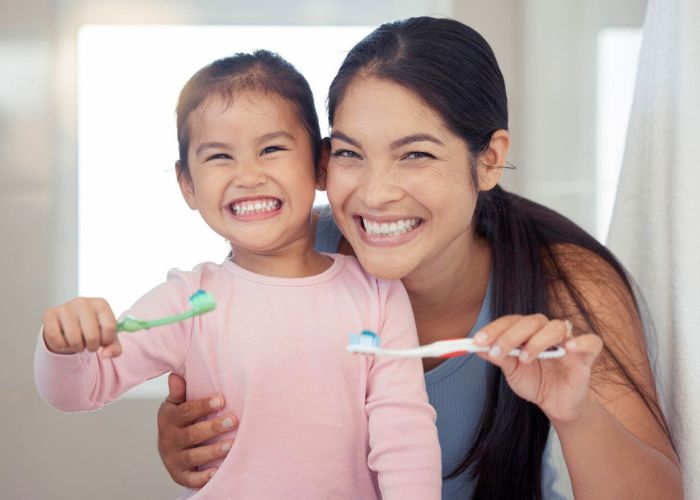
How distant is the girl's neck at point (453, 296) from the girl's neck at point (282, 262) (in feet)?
0.74

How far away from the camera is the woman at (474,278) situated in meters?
1.05

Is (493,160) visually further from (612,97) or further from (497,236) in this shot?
(612,97)

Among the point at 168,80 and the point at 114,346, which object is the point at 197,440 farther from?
the point at 168,80

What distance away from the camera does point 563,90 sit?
207cm

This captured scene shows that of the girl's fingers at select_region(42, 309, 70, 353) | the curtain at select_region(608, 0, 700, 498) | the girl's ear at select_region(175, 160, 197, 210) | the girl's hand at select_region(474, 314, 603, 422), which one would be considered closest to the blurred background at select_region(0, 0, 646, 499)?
the curtain at select_region(608, 0, 700, 498)

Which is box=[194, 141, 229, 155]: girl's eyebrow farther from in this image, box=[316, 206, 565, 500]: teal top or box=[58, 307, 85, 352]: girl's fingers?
box=[316, 206, 565, 500]: teal top

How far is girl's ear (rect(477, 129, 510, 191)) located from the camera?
1175mm

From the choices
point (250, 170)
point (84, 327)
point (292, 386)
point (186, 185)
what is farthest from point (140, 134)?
point (84, 327)

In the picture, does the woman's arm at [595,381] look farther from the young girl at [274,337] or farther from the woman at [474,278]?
the young girl at [274,337]

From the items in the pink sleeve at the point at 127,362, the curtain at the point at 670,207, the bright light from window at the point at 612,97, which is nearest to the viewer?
the pink sleeve at the point at 127,362

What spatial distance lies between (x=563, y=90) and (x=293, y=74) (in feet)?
3.71

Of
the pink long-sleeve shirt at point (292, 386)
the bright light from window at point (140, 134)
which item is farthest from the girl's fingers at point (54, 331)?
the bright light from window at point (140, 134)

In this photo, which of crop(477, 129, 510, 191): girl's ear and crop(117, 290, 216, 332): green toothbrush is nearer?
crop(117, 290, 216, 332): green toothbrush

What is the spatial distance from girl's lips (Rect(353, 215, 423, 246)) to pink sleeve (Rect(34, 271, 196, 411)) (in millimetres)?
236
